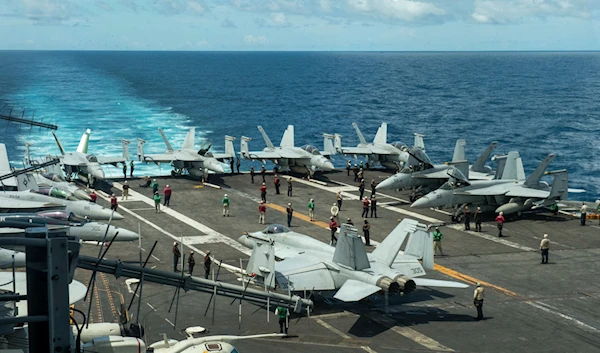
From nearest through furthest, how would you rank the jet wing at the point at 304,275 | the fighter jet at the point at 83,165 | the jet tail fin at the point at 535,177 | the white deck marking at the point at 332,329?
1. the white deck marking at the point at 332,329
2. the jet wing at the point at 304,275
3. the jet tail fin at the point at 535,177
4. the fighter jet at the point at 83,165

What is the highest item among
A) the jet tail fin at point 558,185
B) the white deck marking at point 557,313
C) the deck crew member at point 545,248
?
the jet tail fin at point 558,185

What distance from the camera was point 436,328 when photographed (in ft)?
90.8

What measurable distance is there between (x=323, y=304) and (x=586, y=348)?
9.68m

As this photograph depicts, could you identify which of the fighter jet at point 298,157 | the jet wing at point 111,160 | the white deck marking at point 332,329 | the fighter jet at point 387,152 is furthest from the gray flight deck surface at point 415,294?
the fighter jet at point 387,152

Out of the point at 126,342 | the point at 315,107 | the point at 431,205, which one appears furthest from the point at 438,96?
the point at 126,342

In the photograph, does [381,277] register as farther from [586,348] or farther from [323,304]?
[586,348]

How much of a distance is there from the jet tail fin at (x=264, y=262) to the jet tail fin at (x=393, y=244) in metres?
4.43

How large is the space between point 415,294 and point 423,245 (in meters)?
2.14

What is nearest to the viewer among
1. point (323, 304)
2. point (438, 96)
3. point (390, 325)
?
point (390, 325)

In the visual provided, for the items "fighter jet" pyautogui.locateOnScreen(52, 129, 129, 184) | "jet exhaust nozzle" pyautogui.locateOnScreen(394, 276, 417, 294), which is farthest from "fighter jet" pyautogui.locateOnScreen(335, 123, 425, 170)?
"jet exhaust nozzle" pyautogui.locateOnScreen(394, 276, 417, 294)

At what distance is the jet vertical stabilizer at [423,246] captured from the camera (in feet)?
101

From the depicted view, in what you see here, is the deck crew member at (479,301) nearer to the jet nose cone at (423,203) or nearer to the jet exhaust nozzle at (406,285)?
the jet exhaust nozzle at (406,285)

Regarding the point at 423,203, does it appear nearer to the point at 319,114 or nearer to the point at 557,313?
the point at 557,313

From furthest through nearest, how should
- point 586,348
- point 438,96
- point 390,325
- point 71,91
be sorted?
point 438,96 → point 71,91 → point 390,325 → point 586,348
